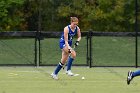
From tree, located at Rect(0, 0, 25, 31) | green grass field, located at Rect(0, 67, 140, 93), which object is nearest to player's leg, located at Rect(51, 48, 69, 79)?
green grass field, located at Rect(0, 67, 140, 93)

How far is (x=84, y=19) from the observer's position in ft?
104

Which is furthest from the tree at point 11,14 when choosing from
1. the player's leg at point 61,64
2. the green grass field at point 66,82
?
the player's leg at point 61,64

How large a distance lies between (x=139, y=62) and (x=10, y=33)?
5.60 meters

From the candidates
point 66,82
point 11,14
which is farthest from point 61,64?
point 11,14

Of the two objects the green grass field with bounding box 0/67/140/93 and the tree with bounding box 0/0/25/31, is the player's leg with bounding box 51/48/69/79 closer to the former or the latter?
the green grass field with bounding box 0/67/140/93

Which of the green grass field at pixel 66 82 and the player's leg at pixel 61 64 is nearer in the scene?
the green grass field at pixel 66 82

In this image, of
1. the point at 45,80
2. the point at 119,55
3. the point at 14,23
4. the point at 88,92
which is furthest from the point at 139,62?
the point at 14,23

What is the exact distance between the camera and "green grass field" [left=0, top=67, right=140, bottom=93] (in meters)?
13.4

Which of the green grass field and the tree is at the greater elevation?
the tree

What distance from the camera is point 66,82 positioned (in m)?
15.4

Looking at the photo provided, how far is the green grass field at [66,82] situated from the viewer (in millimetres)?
A: 13412

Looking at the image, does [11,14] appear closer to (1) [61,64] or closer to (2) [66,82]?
(1) [61,64]

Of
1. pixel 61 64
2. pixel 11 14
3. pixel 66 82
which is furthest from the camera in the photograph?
pixel 11 14

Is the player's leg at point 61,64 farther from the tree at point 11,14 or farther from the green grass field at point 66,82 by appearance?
the tree at point 11,14
